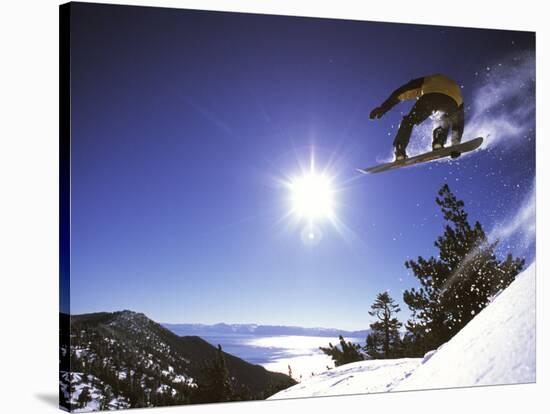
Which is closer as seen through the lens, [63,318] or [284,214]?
[63,318]

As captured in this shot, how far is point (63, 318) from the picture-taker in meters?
7.53

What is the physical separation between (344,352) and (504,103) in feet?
8.34

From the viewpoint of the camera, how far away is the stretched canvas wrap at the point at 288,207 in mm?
7570

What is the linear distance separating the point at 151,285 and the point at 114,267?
32 centimetres

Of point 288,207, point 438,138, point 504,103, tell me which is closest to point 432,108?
point 438,138

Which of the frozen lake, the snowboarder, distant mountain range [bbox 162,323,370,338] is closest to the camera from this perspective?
distant mountain range [bbox 162,323,370,338]

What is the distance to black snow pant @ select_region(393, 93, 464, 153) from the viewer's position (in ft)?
28.4

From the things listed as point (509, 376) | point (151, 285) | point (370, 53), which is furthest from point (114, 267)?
point (509, 376)

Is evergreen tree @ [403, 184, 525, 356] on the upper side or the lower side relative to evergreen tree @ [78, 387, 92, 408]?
upper

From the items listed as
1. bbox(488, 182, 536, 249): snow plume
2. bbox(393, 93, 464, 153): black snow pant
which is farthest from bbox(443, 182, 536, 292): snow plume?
bbox(393, 93, 464, 153): black snow pant

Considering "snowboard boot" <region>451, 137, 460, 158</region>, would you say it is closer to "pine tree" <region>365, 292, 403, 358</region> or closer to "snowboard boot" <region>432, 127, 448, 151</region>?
"snowboard boot" <region>432, 127, 448, 151</region>

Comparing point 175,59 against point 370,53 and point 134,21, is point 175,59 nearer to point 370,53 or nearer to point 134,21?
point 134,21

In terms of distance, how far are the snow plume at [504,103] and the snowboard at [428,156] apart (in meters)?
0.07

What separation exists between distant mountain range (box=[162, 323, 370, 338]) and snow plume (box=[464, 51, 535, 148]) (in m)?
2.00
